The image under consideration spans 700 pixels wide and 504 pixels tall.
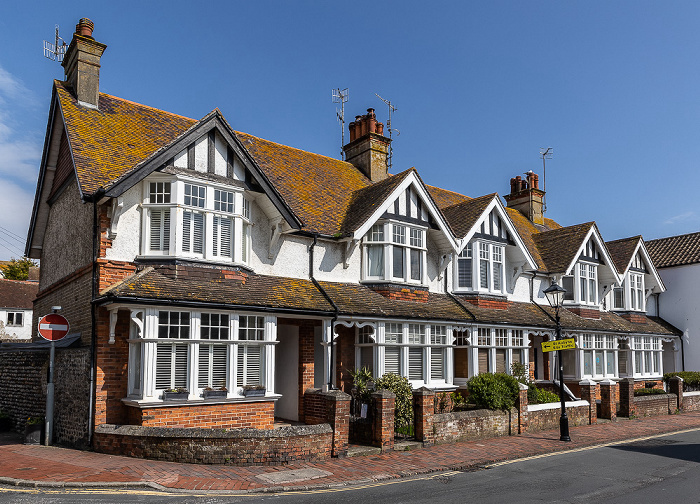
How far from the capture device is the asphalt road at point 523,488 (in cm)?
961

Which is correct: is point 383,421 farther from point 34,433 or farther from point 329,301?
point 34,433

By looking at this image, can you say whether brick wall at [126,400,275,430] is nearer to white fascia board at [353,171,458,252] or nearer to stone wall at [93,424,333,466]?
stone wall at [93,424,333,466]

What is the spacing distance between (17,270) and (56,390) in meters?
58.4

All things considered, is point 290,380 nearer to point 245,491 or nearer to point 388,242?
point 388,242

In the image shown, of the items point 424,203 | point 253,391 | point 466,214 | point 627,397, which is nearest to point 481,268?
point 466,214

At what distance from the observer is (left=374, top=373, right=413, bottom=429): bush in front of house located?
624 inches

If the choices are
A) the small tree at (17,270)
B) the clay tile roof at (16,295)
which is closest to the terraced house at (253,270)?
the clay tile roof at (16,295)

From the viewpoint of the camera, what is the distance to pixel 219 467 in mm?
11719

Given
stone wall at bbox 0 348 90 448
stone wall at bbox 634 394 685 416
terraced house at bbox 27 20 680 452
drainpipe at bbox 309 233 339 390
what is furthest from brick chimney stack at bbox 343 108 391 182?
stone wall at bbox 0 348 90 448

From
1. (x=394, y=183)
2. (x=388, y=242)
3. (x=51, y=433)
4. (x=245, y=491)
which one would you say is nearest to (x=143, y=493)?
(x=245, y=491)

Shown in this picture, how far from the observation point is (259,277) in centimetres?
1661

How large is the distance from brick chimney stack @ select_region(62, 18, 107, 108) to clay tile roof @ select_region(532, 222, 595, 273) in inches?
755

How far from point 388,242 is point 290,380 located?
212 inches

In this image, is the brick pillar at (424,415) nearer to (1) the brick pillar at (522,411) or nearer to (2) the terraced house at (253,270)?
(2) the terraced house at (253,270)
